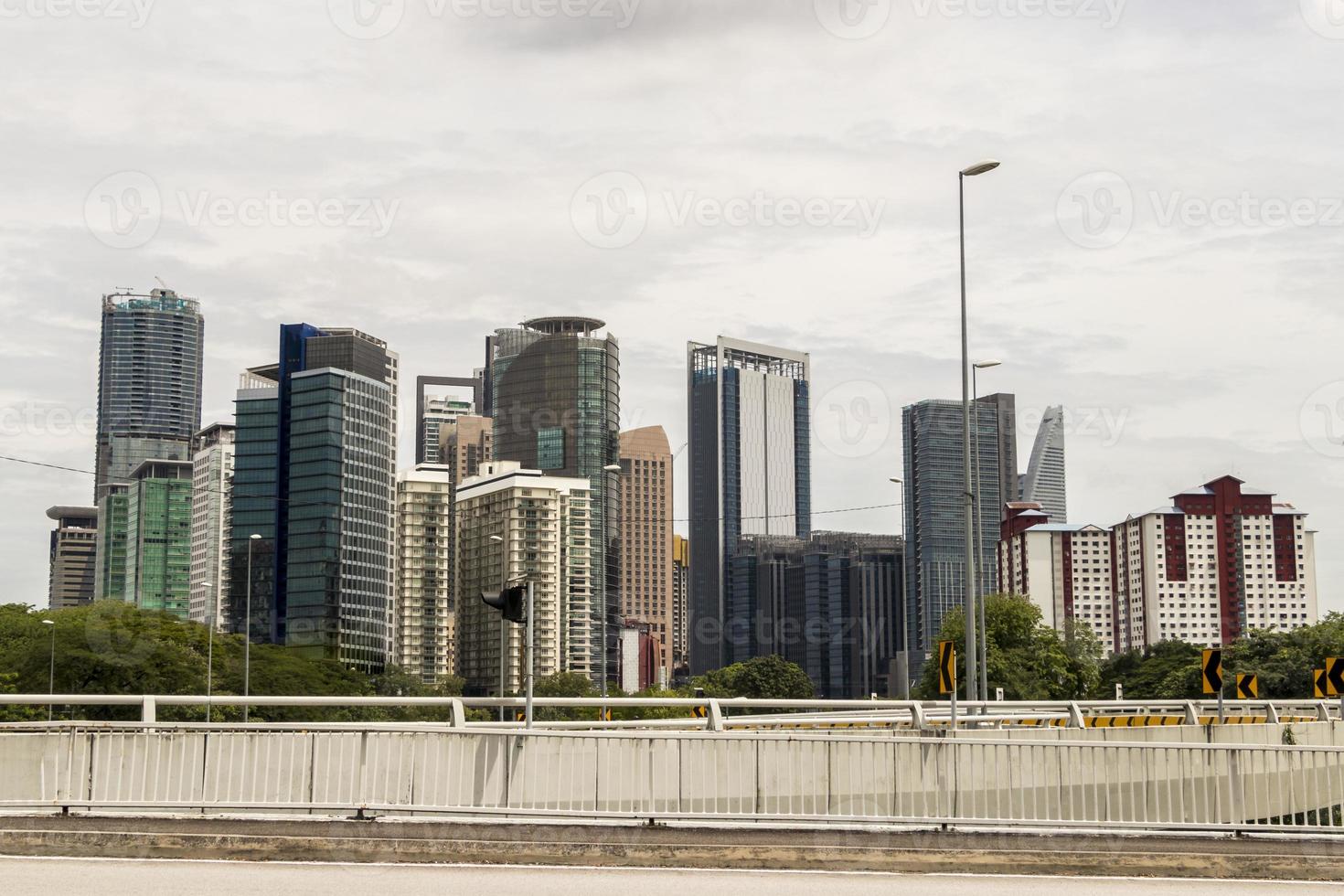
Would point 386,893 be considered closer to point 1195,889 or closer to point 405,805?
point 405,805

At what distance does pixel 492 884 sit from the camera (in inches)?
497

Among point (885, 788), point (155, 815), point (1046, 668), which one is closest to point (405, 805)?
point (155, 815)

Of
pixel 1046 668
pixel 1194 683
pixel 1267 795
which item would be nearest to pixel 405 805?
pixel 1267 795

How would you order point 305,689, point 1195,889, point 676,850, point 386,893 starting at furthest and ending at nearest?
point 305,689 < point 676,850 < point 1195,889 < point 386,893

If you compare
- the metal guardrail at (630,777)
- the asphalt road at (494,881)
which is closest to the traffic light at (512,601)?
the metal guardrail at (630,777)

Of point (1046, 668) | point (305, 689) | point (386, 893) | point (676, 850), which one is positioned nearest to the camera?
point (386, 893)

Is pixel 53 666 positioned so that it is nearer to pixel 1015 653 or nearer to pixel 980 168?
pixel 1015 653

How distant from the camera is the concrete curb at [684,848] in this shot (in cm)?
1423

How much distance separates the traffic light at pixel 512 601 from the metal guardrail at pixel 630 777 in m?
2.21

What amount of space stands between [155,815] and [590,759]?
460 cm

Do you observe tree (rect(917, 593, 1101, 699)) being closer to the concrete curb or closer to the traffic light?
the traffic light

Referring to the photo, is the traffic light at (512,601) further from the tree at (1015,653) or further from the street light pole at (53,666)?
the street light pole at (53,666)

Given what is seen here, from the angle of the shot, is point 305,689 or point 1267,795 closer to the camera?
point 1267,795

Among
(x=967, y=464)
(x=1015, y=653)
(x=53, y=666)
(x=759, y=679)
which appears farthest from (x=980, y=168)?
(x=759, y=679)
